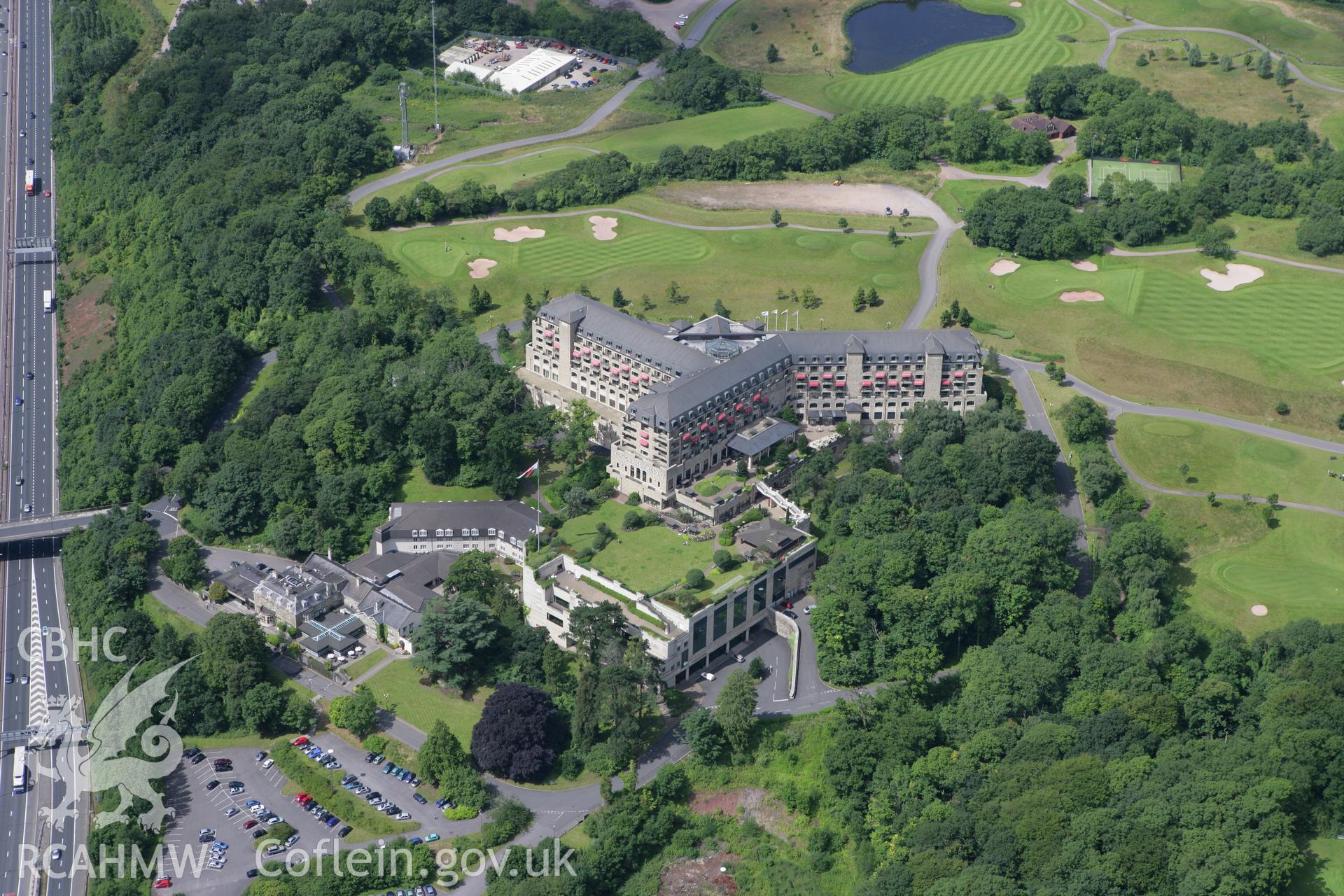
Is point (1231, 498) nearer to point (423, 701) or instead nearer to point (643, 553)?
point (643, 553)

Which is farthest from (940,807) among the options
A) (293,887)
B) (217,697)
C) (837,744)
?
(217,697)

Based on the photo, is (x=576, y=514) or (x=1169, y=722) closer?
(x=1169, y=722)

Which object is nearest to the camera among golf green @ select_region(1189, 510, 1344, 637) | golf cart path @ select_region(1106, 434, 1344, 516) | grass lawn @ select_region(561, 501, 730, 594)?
golf green @ select_region(1189, 510, 1344, 637)

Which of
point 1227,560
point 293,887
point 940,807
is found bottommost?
point 293,887

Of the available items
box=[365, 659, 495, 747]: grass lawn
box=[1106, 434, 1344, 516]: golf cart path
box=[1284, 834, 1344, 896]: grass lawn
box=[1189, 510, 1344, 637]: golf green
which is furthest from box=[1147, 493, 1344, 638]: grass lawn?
box=[365, 659, 495, 747]: grass lawn

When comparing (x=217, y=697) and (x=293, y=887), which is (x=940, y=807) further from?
(x=217, y=697)

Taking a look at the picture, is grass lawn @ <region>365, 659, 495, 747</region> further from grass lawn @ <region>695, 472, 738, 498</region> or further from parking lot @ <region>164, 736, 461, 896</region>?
grass lawn @ <region>695, 472, 738, 498</region>

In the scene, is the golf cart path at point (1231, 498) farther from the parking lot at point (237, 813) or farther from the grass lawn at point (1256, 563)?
the parking lot at point (237, 813)
